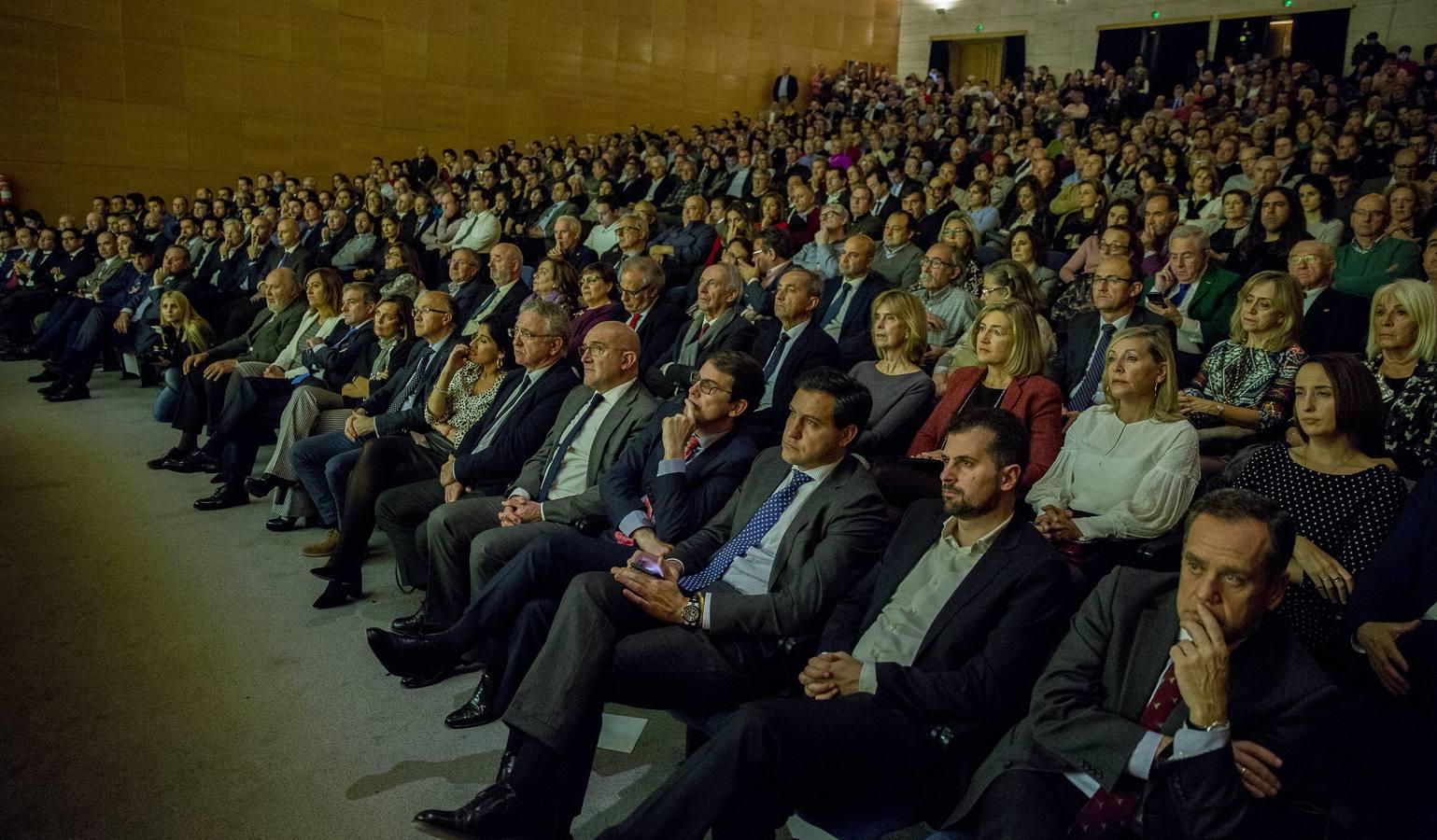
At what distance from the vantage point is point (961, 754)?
5.64ft

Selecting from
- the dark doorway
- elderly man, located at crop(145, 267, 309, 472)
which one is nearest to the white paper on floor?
elderly man, located at crop(145, 267, 309, 472)

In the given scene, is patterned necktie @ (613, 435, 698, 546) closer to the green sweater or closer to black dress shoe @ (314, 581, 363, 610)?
black dress shoe @ (314, 581, 363, 610)

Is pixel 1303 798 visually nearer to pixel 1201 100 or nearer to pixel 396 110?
pixel 1201 100

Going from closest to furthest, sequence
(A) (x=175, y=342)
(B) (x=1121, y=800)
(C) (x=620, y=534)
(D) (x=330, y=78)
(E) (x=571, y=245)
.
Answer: (B) (x=1121, y=800) → (C) (x=620, y=534) → (A) (x=175, y=342) → (E) (x=571, y=245) → (D) (x=330, y=78)

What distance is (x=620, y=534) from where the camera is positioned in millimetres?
2625

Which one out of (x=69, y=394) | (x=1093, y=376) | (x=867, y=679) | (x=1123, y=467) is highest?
(x=1093, y=376)

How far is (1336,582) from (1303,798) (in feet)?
2.12

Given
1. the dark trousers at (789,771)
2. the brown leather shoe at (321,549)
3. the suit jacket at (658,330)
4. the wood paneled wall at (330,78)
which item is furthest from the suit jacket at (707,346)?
the wood paneled wall at (330,78)

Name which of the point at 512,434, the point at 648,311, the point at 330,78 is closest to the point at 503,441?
the point at 512,434

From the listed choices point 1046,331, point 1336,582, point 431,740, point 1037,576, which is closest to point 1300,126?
point 1046,331

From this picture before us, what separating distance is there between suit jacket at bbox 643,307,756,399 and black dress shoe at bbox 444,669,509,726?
63.6 inches

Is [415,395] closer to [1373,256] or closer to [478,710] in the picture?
[478,710]

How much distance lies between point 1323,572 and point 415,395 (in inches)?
123

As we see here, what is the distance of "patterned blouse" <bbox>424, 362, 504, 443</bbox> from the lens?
3498 mm
